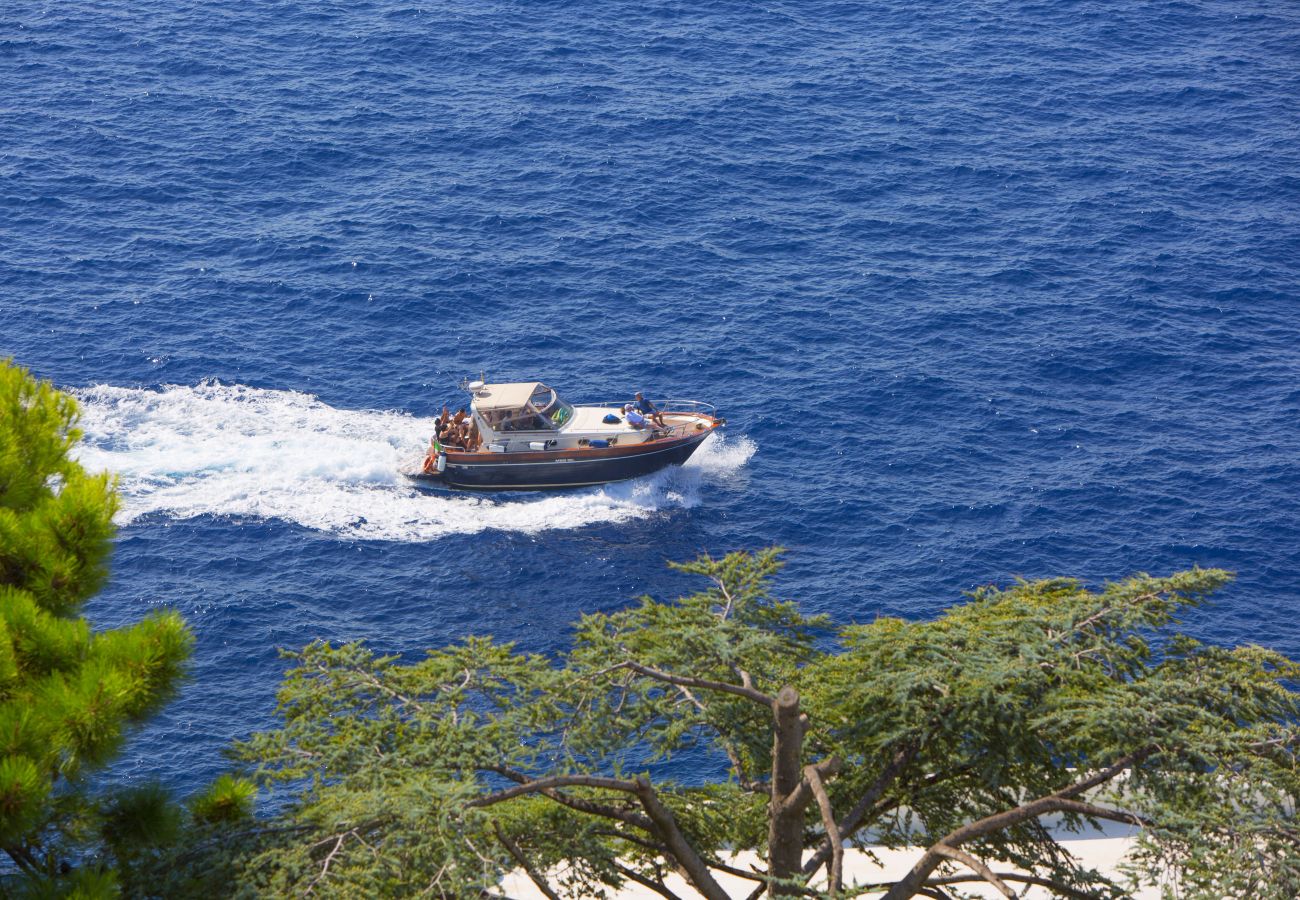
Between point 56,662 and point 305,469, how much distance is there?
50853 mm

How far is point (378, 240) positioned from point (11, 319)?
20769mm

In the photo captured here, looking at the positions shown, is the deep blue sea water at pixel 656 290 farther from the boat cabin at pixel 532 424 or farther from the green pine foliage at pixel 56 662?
the green pine foliage at pixel 56 662

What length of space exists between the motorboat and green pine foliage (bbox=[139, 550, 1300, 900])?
40545mm

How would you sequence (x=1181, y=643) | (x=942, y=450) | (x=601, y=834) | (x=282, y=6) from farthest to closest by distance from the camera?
1. (x=282, y=6)
2. (x=942, y=450)
3. (x=1181, y=643)
4. (x=601, y=834)

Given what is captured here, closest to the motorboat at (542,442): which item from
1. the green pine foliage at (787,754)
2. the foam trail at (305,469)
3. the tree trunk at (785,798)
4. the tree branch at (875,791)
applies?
the foam trail at (305,469)

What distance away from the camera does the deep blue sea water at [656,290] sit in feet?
204

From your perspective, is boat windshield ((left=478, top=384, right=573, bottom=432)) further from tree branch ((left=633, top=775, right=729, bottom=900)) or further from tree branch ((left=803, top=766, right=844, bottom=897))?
tree branch ((left=803, top=766, right=844, bottom=897))

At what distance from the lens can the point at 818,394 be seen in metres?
73.6

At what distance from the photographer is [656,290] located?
8206 centimetres

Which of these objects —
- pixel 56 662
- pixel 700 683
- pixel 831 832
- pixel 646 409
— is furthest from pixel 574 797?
pixel 646 409

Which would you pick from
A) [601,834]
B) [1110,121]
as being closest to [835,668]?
[601,834]

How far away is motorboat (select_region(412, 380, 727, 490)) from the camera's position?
6794 cm

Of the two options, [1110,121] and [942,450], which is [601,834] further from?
[1110,121]

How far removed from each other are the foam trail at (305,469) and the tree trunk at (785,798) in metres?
44.0
